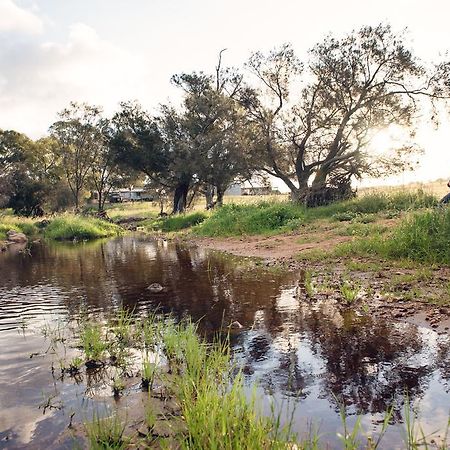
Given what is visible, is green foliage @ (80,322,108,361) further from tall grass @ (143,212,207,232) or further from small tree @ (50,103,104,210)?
small tree @ (50,103,104,210)

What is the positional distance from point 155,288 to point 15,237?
69.5 feet

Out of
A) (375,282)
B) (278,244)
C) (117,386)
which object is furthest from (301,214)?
(117,386)

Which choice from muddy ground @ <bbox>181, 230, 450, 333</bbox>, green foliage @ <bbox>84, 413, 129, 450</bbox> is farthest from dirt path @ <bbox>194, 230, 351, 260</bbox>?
green foliage @ <bbox>84, 413, 129, 450</bbox>

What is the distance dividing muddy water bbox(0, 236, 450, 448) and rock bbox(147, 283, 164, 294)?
0.12m

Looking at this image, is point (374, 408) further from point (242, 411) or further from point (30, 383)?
point (30, 383)

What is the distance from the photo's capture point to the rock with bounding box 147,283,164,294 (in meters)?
9.73

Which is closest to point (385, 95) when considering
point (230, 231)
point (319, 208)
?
point (319, 208)

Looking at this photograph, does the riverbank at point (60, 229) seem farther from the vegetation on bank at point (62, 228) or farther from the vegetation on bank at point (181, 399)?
the vegetation on bank at point (181, 399)

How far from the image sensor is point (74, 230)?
2911 centimetres

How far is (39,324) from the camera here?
7.29m

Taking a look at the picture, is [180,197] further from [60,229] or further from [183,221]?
[60,229]

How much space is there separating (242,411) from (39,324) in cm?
519

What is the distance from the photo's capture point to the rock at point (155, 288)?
9.73m

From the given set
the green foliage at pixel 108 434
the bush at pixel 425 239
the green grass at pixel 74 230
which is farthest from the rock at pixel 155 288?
the green grass at pixel 74 230
